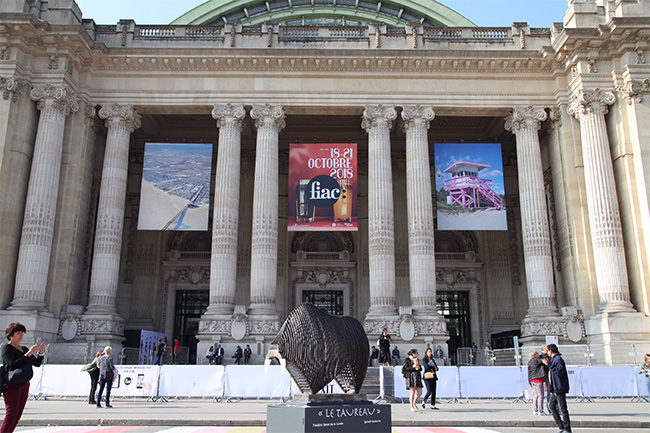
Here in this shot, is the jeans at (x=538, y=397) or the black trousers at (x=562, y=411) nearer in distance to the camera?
the black trousers at (x=562, y=411)

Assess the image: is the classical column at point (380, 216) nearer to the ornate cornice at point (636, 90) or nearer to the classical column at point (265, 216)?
the classical column at point (265, 216)

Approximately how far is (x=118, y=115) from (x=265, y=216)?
8.43 metres

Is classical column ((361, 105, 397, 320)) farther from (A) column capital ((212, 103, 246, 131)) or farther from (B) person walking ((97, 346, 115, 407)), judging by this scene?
(B) person walking ((97, 346, 115, 407))

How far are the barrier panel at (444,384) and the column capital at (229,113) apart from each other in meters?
14.4

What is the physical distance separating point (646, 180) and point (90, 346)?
78.9 feet

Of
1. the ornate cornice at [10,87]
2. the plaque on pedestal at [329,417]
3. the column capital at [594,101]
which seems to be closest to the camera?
the plaque on pedestal at [329,417]

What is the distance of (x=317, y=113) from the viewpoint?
27281 millimetres

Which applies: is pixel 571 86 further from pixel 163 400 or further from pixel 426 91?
pixel 163 400

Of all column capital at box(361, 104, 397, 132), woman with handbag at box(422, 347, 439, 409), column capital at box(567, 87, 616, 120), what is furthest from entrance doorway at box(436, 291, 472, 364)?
woman with handbag at box(422, 347, 439, 409)

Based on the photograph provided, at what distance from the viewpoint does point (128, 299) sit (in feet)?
99.1

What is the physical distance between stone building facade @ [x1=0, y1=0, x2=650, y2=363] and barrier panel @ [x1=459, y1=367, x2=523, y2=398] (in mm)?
6367

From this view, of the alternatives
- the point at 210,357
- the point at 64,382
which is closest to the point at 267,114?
the point at 210,357

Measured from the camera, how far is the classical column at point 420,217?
2464cm

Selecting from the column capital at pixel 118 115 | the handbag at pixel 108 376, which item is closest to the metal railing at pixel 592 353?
the handbag at pixel 108 376
